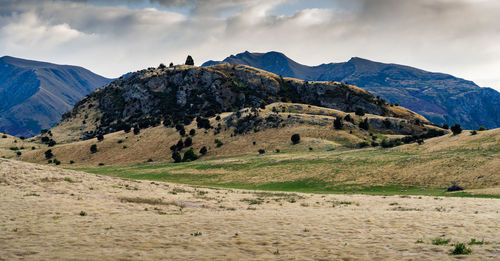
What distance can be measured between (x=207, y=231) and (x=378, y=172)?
131ft

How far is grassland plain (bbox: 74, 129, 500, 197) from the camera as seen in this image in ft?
134

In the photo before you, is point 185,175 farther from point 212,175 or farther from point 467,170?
point 467,170

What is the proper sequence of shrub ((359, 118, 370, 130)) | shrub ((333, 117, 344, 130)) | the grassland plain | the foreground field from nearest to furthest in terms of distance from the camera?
1. the foreground field
2. the grassland plain
3. shrub ((333, 117, 344, 130))
4. shrub ((359, 118, 370, 130))

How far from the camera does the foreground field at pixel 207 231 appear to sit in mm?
11578

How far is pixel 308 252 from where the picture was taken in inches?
468

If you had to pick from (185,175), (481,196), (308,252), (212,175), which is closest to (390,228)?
(308,252)

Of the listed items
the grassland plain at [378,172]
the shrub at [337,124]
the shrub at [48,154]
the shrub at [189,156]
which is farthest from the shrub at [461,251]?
the shrub at [48,154]

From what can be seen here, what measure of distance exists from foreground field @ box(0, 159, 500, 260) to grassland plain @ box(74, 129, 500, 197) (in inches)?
658

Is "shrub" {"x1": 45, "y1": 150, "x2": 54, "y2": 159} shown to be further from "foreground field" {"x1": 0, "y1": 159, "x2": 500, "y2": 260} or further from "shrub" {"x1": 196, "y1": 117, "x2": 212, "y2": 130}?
"foreground field" {"x1": 0, "y1": 159, "x2": 500, "y2": 260}

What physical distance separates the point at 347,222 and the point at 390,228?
8.40 ft

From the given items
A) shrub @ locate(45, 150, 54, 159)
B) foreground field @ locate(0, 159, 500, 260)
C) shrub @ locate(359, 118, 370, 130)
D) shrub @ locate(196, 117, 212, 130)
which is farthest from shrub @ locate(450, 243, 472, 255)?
shrub @ locate(45, 150, 54, 159)

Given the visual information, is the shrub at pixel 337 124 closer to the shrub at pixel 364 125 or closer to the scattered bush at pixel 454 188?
the shrub at pixel 364 125

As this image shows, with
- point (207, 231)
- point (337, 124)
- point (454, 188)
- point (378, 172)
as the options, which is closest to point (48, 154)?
point (337, 124)

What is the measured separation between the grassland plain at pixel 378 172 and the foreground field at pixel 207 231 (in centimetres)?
1670
